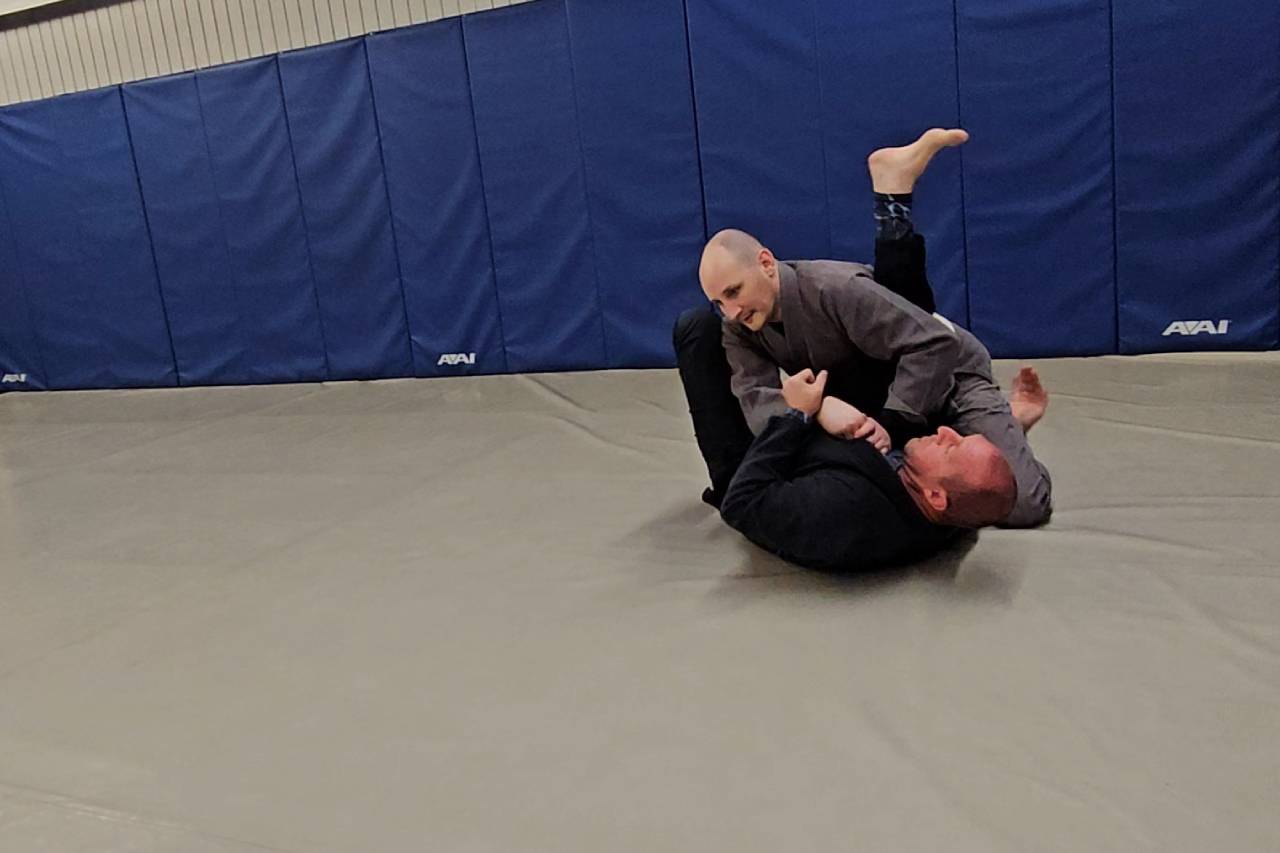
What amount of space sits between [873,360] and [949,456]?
59 cm

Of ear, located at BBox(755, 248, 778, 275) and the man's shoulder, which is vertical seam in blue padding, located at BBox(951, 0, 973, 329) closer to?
the man's shoulder

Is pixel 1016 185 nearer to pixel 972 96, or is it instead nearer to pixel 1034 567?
pixel 972 96

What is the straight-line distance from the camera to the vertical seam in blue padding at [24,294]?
7723mm

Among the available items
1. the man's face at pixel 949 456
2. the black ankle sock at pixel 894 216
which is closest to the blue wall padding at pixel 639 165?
the black ankle sock at pixel 894 216

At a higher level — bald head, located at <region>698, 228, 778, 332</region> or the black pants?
bald head, located at <region>698, 228, 778, 332</region>

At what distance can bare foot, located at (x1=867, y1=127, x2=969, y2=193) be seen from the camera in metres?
2.77

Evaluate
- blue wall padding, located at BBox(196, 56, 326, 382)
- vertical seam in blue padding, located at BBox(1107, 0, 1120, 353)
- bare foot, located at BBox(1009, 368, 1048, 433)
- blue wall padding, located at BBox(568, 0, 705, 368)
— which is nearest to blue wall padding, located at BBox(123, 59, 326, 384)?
blue wall padding, located at BBox(196, 56, 326, 382)

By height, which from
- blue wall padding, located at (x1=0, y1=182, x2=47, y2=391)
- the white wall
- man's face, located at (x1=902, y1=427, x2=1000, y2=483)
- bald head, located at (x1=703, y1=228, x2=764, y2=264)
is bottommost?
blue wall padding, located at (x1=0, y1=182, x2=47, y2=391)

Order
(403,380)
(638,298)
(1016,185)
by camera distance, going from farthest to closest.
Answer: (403,380)
(638,298)
(1016,185)

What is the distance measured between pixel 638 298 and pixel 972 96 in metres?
1.96

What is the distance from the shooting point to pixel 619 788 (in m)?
1.86

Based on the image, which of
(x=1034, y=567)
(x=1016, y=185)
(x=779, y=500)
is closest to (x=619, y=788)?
(x=779, y=500)

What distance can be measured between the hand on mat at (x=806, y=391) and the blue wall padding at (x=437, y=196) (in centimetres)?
392

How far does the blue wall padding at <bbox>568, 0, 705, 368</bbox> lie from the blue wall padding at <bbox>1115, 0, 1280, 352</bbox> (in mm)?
2043
